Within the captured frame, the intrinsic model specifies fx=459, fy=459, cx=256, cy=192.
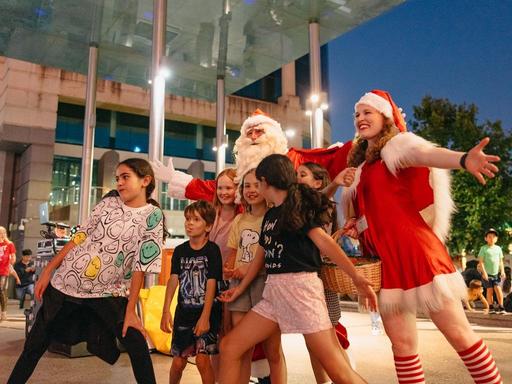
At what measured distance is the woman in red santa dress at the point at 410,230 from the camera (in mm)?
2174

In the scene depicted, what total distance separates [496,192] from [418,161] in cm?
1628

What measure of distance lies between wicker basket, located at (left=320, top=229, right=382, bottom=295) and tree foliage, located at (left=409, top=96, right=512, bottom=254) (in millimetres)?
15164

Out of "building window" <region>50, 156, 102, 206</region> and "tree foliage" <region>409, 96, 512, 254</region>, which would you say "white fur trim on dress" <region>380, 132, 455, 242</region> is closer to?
"tree foliage" <region>409, 96, 512, 254</region>

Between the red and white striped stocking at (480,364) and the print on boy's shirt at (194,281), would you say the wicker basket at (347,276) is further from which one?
the print on boy's shirt at (194,281)

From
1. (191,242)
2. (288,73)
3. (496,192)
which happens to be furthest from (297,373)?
(288,73)

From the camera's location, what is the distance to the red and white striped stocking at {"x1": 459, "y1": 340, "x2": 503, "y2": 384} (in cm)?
214

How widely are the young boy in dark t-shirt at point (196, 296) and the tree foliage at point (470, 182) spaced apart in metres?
15.0

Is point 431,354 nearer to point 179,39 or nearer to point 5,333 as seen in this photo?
point 5,333

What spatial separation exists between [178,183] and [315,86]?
5.12 m

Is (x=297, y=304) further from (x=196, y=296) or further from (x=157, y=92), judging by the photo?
(x=157, y=92)

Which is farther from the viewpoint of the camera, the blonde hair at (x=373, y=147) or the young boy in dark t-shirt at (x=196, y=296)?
the young boy in dark t-shirt at (x=196, y=296)

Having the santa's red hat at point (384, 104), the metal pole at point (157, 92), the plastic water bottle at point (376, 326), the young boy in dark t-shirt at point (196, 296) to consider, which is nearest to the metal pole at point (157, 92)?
the metal pole at point (157, 92)

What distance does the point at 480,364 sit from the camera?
215 cm

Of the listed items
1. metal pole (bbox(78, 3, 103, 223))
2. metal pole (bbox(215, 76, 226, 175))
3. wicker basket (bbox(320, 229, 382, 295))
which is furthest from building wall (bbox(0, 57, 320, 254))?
wicker basket (bbox(320, 229, 382, 295))
